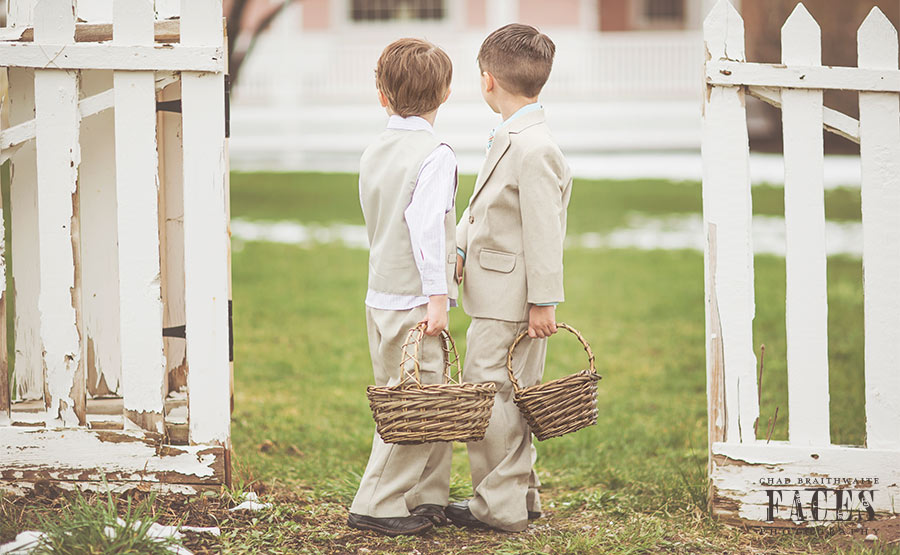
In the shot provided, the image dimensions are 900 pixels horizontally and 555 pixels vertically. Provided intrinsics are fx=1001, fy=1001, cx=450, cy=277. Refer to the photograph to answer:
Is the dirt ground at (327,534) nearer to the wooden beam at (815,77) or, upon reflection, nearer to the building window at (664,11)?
the wooden beam at (815,77)

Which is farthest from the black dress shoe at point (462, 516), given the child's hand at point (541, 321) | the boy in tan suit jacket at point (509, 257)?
the child's hand at point (541, 321)

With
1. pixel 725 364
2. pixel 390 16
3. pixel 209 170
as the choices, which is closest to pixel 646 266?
pixel 725 364

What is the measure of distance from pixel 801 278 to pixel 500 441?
3.57 feet

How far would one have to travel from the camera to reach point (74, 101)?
10.3 ft

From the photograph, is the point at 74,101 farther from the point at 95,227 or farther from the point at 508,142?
the point at 508,142

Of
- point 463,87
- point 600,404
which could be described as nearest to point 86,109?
point 600,404

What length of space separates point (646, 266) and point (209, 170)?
5.80 metres

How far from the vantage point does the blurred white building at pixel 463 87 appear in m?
17.4

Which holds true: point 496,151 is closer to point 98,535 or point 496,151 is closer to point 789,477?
point 789,477

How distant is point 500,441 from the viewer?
3.21 meters

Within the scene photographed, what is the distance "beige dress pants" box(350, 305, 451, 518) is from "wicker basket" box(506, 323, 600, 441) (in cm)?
27

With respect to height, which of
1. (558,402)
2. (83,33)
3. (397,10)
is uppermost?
(397,10)

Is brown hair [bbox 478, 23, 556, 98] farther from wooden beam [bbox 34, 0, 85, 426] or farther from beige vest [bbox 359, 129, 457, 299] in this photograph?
wooden beam [bbox 34, 0, 85, 426]

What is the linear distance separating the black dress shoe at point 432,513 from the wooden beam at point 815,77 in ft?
5.50
